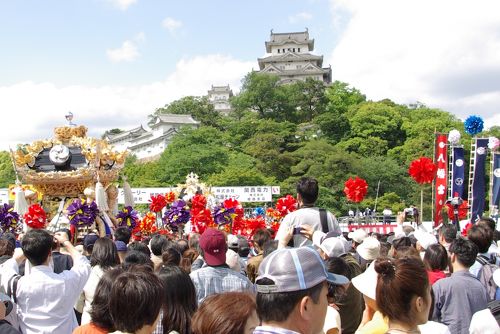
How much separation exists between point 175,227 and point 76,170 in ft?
13.8

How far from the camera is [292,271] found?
216 centimetres

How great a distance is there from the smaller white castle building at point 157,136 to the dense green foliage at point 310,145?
20.9ft

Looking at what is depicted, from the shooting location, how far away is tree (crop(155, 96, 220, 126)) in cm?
6429

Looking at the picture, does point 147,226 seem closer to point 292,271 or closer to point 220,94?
point 292,271

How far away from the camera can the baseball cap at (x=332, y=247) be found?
4590 millimetres

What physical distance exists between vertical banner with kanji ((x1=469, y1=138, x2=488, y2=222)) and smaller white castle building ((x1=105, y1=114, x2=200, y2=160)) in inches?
1971

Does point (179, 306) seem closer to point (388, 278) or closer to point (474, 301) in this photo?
point (388, 278)

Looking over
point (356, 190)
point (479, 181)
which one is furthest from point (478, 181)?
point (356, 190)

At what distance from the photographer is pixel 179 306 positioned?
3293mm

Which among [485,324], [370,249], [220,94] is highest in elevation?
[220,94]

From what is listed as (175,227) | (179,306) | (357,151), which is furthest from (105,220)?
(357,151)

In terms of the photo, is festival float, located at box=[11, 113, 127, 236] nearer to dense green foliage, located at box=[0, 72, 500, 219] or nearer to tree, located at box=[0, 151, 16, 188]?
dense green foliage, located at box=[0, 72, 500, 219]

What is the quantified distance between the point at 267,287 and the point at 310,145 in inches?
1547

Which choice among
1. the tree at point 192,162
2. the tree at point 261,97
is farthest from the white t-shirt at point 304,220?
the tree at point 261,97
